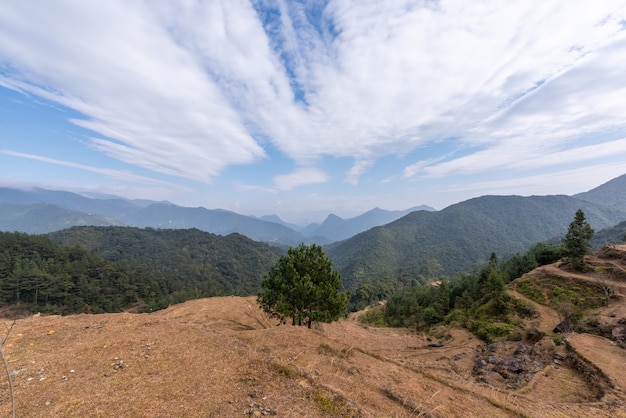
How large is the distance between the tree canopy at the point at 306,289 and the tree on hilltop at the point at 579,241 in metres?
30.4

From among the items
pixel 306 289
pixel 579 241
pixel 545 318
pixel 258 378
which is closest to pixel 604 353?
pixel 545 318

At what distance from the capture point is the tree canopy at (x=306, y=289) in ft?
65.5

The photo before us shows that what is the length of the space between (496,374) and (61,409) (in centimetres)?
2117

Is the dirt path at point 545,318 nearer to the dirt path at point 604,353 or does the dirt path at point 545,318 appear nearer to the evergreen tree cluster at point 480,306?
the evergreen tree cluster at point 480,306

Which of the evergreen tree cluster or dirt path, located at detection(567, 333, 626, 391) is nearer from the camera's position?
dirt path, located at detection(567, 333, 626, 391)

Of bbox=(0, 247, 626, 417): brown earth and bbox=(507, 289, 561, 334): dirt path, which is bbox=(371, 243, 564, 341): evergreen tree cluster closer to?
bbox=(507, 289, 561, 334): dirt path

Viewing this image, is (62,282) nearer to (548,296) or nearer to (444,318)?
(444,318)

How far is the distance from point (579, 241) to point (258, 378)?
39915mm

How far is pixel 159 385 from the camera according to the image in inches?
344

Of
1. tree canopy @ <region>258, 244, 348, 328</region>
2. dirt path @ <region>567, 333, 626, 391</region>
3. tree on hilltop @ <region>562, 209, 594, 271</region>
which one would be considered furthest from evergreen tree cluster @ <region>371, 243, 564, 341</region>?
tree canopy @ <region>258, 244, 348, 328</region>

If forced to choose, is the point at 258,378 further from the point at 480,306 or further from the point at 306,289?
the point at 480,306

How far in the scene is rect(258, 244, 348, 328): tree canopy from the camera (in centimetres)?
1995

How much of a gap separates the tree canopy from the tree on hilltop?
3038 cm

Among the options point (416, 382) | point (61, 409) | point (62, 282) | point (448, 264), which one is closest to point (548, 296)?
point (416, 382)
